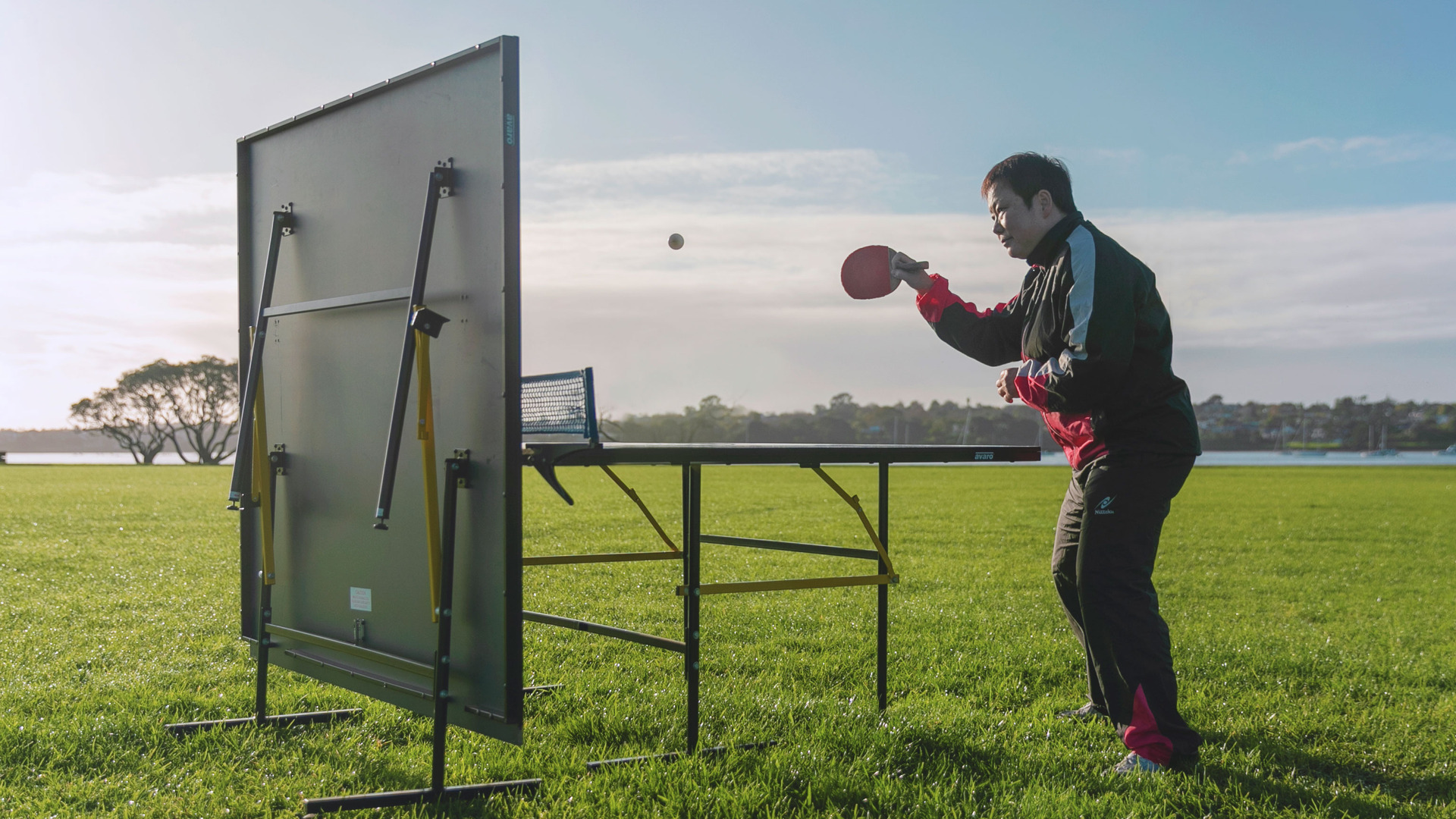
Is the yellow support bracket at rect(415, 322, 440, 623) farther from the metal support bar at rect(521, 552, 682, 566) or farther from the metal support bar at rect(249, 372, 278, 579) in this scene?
the metal support bar at rect(249, 372, 278, 579)

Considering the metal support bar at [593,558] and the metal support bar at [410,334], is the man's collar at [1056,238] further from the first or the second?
the metal support bar at [410,334]

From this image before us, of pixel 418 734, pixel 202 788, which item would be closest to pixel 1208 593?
pixel 418 734

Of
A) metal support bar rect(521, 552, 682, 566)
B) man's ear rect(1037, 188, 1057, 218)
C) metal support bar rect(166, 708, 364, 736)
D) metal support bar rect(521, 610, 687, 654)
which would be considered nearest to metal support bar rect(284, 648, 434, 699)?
metal support bar rect(166, 708, 364, 736)

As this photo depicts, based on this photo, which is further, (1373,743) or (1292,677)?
(1292,677)

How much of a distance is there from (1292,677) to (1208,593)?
3472 mm

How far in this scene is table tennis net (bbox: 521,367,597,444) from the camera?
11.3 ft

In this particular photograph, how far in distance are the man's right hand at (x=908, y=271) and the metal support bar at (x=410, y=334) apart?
7.04 feet

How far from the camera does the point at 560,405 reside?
3625mm

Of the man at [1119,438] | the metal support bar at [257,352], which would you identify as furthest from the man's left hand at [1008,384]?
the metal support bar at [257,352]

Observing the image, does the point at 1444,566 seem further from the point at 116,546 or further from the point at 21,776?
the point at 116,546

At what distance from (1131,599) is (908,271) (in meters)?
1.82

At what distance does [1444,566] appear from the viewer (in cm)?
1099

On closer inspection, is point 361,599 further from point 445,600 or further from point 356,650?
point 445,600

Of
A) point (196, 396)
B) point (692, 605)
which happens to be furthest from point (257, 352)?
point (196, 396)
